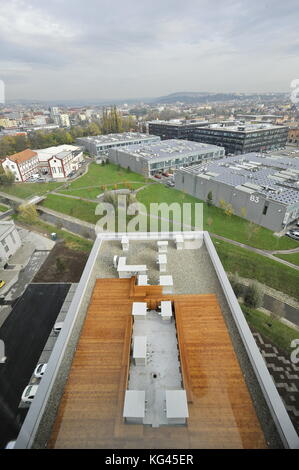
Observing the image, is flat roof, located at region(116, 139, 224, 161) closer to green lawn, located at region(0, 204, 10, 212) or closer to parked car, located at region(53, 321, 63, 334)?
green lawn, located at region(0, 204, 10, 212)

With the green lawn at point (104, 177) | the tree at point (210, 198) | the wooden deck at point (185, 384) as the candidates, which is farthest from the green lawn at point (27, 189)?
the wooden deck at point (185, 384)

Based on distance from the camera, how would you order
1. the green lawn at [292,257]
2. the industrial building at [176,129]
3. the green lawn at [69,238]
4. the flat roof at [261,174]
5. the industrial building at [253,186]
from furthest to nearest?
the industrial building at [176,129] < the flat roof at [261,174] < the industrial building at [253,186] < the green lawn at [69,238] < the green lawn at [292,257]

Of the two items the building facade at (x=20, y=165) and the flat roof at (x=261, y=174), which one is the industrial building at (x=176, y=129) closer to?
the flat roof at (x=261, y=174)

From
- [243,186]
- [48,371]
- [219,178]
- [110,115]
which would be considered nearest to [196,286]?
[48,371]

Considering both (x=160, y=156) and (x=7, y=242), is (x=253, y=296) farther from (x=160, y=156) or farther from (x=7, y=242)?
(x=160, y=156)
